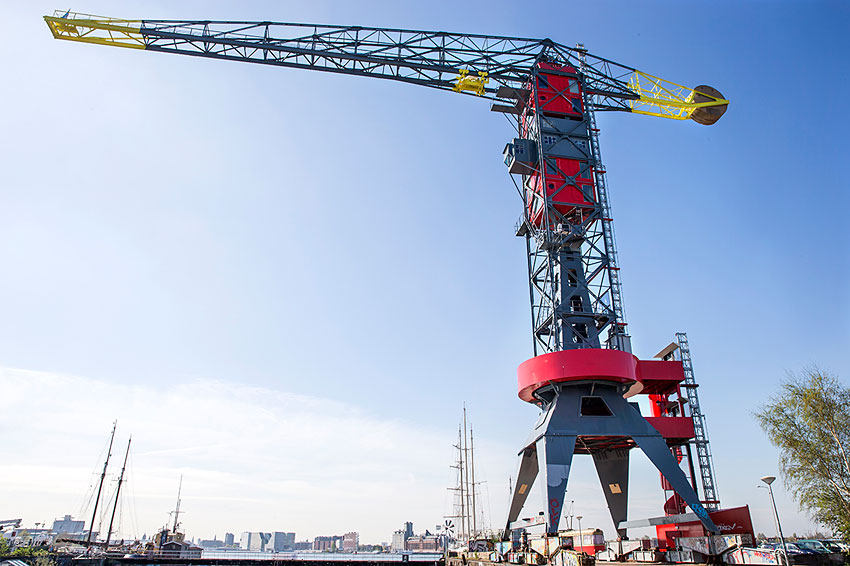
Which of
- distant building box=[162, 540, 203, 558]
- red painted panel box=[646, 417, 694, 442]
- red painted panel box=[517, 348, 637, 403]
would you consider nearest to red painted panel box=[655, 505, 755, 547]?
red painted panel box=[517, 348, 637, 403]

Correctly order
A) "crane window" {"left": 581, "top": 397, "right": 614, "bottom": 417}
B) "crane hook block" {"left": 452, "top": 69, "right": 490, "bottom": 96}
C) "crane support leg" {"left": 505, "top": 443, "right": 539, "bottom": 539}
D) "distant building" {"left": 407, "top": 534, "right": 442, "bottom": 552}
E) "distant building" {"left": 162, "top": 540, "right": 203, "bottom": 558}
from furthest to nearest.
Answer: "distant building" {"left": 407, "top": 534, "right": 442, "bottom": 552} < "distant building" {"left": 162, "top": 540, "right": 203, "bottom": 558} < "crane hook block" {"left": 452, "top": 69, "right": 490, "bottom": 96} < "crane support leg" {"left": 505, "top": 443, "right": 539, "bottom": 539} < "crane window" {"left": 581, "top": 397, "right": 614, "bottom": 417}

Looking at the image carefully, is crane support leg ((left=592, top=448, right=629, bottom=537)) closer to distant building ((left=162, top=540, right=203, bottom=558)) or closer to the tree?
the tree

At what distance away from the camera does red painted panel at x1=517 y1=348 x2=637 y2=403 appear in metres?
29.7

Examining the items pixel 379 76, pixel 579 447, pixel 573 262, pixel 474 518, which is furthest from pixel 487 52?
pixel 474 518

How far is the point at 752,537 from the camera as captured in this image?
24.5m

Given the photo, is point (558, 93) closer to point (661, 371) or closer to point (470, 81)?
point (470, 81)

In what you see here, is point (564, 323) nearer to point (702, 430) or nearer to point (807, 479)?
point (807, 479)

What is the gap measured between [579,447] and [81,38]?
159 feet

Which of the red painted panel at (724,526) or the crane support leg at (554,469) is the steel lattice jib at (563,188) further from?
the red painted panel at (724,526)

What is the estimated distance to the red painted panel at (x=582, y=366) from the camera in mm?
29703

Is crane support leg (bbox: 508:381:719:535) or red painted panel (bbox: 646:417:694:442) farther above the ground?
red painted panel (bbox: 646:417:694:442)

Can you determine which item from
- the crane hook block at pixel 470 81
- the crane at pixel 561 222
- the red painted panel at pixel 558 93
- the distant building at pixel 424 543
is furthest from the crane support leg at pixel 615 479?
the distant building at pixel 424 543

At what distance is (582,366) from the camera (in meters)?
29.7

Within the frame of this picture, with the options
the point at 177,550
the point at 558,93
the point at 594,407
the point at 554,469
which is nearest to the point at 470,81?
the point at 558,93
